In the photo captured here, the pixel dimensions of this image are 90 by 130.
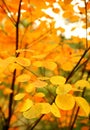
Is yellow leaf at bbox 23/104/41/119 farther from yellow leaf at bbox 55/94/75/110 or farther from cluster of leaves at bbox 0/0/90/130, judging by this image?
yellow leaf at bbox 55/94/75/110

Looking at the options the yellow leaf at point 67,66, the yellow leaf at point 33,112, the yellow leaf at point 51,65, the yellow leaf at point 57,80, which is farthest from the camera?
the yellow leaf at point 67,66

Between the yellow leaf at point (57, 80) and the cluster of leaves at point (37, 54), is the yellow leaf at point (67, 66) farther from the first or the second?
the yellow leaf at point (57, 80)

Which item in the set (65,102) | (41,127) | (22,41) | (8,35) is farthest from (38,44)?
(41,127)

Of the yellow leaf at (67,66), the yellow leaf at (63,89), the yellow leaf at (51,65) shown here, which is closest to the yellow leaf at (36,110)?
the yellow leaf at (63,89)

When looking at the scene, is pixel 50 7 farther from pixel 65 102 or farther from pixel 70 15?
pixel 65 102

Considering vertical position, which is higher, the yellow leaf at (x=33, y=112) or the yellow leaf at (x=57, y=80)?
the yellow leaf at (x=57, y=80)

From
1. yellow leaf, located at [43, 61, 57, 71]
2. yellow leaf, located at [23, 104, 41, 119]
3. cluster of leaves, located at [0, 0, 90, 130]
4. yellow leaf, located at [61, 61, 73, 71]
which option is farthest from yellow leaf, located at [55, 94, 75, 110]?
yellow leaf, located at [61, 61, 73, 71]

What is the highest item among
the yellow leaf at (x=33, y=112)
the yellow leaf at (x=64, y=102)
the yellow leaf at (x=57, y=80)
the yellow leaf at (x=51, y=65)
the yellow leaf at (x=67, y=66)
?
the yellow leaf at (x=51, y=65)

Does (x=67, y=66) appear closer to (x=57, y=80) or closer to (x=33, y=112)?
(x=57, y=80)

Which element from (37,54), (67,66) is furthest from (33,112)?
(37,54)
